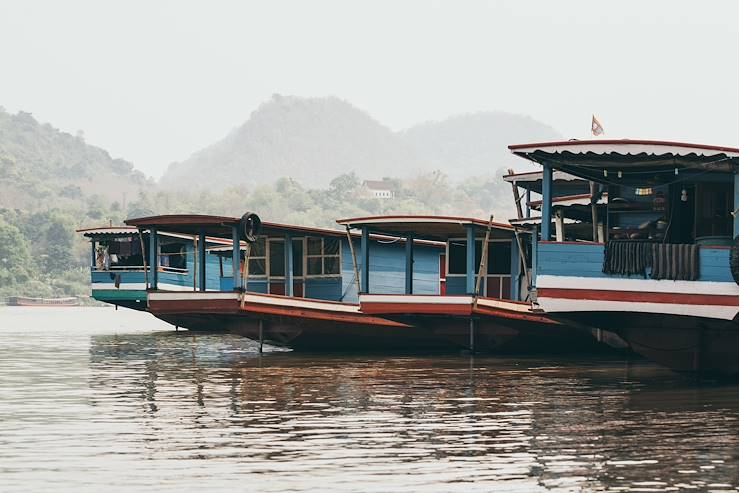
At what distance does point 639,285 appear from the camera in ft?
68.1

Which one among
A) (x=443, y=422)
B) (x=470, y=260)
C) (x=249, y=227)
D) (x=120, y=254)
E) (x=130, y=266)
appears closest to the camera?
(x=443, y=422)

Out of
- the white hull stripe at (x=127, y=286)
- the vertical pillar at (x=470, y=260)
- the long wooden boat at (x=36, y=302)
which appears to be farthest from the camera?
the long wooden boat at (x=36, y=302)

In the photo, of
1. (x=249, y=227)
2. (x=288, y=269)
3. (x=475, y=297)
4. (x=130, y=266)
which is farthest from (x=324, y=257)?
(x=130, y=266)

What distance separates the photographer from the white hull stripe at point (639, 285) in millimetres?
20312

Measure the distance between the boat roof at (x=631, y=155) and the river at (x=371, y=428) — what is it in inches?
147

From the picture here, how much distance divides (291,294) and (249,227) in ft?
11.2

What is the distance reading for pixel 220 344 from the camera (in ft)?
128

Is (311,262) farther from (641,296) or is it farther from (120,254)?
(641,296)

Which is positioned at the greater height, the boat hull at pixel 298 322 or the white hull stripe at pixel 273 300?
the white hull stripe at pixel 273 300

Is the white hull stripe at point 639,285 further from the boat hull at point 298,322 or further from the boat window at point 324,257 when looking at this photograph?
the boat window at point 324,257

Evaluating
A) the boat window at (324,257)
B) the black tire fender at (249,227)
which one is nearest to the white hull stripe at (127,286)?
the boat window at (324,257)

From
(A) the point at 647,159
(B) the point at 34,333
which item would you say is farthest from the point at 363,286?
(B) the point at 34,333

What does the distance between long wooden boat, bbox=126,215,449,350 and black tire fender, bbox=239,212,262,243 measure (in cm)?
8

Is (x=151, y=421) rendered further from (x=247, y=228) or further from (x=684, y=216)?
(x=247, y=228)
